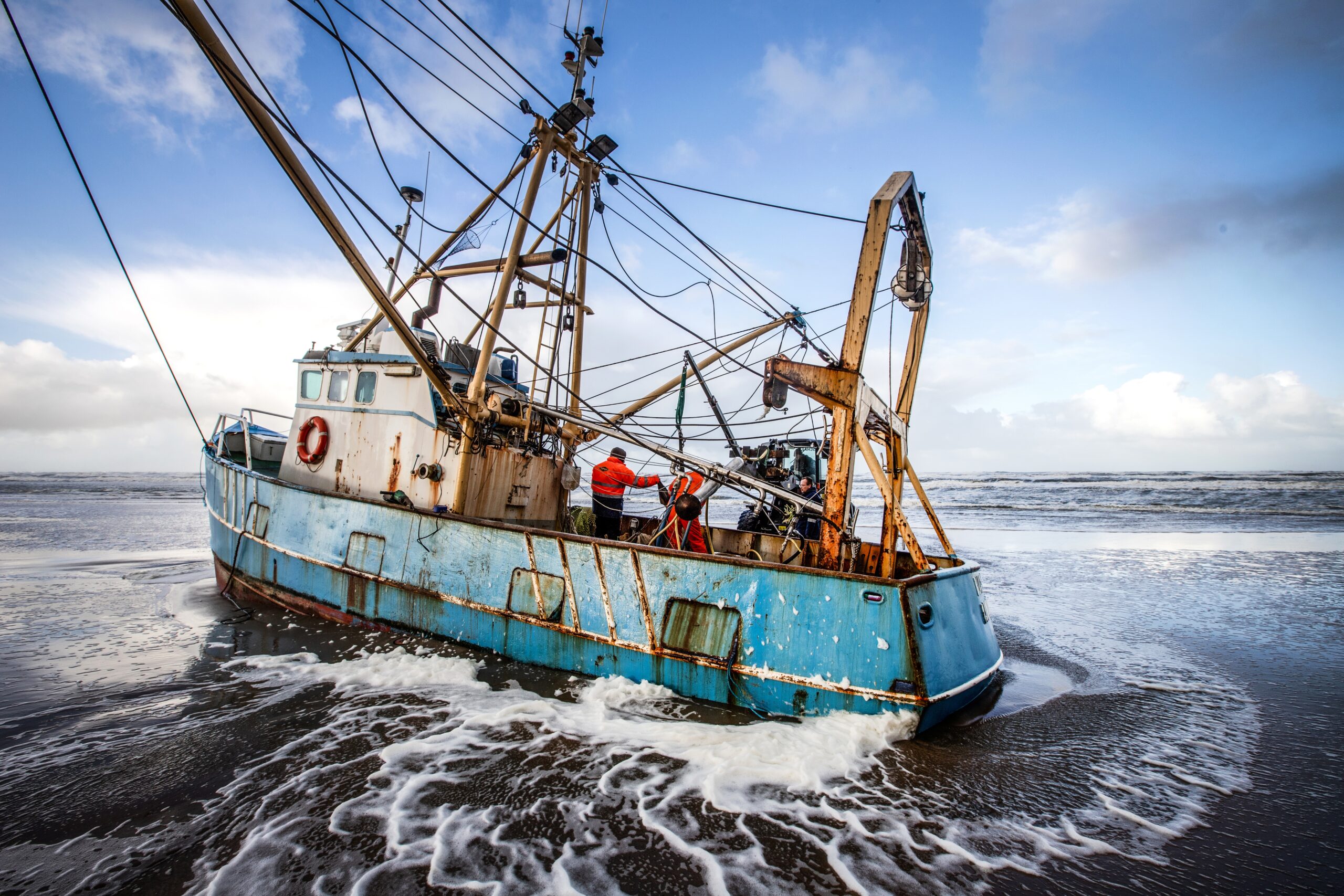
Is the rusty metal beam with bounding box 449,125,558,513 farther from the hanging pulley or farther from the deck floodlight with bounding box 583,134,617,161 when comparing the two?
the hanging pulley

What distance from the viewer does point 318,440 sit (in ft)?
30.9

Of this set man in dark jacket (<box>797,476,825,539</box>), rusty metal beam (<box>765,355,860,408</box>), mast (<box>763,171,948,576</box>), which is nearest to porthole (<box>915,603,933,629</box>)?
mast (<box>763,171,948,576</box>)

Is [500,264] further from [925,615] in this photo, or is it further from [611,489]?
[925,615]

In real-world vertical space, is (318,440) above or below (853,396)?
below

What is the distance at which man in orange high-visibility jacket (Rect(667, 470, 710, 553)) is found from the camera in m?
6.86

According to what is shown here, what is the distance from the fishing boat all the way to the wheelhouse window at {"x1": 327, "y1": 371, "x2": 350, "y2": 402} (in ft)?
0.10

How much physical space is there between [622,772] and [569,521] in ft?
18.7

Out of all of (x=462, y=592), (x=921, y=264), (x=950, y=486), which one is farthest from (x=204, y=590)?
(x=950, y=486)

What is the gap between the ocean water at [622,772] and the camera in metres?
3.16

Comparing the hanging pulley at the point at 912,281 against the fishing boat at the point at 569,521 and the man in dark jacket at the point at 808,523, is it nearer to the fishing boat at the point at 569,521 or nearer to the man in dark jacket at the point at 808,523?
the fishing boat at the point at 569,521

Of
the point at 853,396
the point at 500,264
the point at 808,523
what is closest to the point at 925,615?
the point at 853,396

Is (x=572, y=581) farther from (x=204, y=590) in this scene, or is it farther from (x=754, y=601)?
(x=204, y=590)

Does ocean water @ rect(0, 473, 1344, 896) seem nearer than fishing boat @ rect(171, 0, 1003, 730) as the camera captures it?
Yes

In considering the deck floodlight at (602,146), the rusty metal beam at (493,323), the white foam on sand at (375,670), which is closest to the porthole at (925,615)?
the white foam on sand at (375,670)
